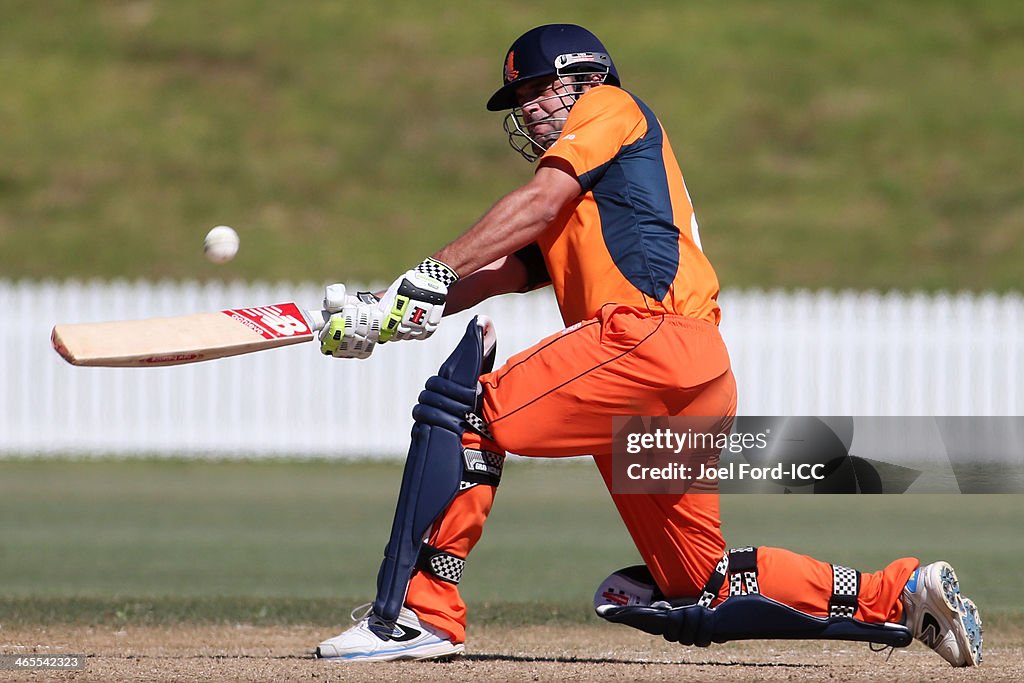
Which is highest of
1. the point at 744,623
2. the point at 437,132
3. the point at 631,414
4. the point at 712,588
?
the point at 437,132

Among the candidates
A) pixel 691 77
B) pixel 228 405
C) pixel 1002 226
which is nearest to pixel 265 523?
pixel 228 405

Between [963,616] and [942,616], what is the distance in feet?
0.21

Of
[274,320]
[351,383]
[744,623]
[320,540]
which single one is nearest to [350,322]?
[274,320]

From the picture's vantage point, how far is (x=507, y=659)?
508 centimetres

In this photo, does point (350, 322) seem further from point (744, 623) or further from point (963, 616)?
point (963, 616)

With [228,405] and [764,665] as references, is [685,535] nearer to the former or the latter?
[764,665]

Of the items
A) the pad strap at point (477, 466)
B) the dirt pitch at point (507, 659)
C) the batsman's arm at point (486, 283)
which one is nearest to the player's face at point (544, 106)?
the batsman's arm at point (486, 283)

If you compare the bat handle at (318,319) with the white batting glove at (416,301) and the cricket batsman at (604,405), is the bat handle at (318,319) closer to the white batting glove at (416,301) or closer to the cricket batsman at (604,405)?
the cricket batsman at (604,405)

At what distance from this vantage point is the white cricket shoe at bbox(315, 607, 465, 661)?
4767 millimetres

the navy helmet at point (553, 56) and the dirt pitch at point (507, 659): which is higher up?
the navy helmet at point (553, 56)

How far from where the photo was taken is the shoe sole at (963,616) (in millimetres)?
4797

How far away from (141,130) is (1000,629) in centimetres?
2167

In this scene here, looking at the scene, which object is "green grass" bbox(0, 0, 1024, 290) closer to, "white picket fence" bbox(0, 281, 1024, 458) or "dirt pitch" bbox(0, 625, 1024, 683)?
"white picket fence" bbox(0, 281, 1024, 458)

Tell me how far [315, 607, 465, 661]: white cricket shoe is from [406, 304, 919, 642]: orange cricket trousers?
3 cm
